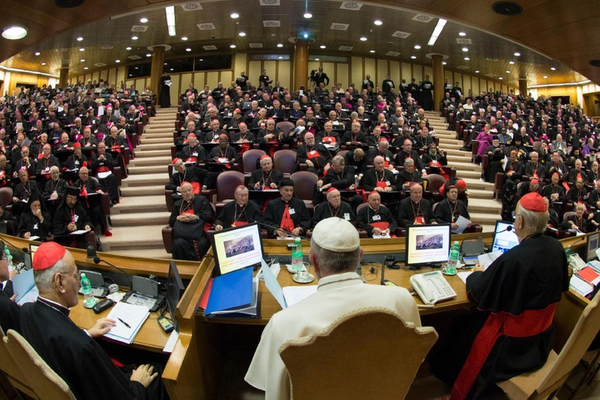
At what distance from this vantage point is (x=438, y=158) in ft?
26.6

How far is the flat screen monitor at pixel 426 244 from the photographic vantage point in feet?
9.71

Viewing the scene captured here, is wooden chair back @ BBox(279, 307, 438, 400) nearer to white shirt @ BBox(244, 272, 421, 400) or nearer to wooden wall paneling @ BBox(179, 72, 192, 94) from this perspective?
white shirt @ BBox(244, 272, 421, 400)

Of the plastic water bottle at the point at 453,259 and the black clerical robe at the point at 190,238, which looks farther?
the black clerical robe at the point at 190,238

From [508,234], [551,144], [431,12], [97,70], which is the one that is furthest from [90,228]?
[97,70]

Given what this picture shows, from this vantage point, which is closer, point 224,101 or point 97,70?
point 224,101

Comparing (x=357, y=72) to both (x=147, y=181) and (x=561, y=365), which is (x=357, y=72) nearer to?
(x=147, y=181)

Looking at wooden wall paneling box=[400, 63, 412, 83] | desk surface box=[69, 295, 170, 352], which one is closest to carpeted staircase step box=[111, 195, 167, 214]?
desk surface box=[69, 295, 170, 352]

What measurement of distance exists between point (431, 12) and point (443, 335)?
259 inches

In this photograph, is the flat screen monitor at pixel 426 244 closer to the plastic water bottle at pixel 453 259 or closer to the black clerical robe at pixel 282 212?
the plastic water bottle at pixel 453 259

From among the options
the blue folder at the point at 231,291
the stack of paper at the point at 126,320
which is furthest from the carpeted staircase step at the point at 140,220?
the blue folder at the point at 231,291

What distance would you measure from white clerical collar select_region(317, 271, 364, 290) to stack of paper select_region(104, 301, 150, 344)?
4.54 ft

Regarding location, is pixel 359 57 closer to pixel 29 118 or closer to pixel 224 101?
pixel 224 101

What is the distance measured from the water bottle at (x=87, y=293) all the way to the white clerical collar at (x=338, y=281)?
1901mm

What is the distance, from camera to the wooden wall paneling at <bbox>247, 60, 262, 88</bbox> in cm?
1767
